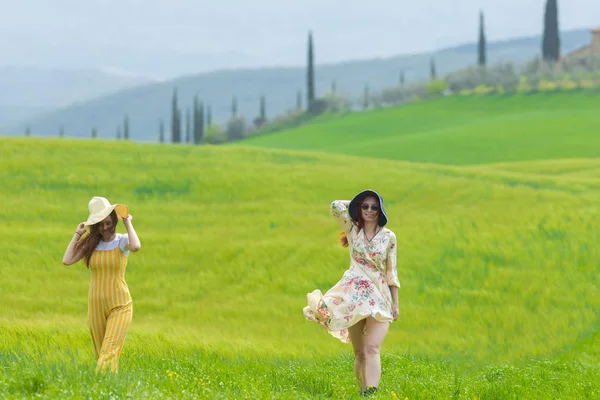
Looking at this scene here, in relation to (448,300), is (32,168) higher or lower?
higher

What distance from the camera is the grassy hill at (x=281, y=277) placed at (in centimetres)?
1229

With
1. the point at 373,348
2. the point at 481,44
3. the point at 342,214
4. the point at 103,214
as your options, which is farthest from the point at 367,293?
the point at 481,44

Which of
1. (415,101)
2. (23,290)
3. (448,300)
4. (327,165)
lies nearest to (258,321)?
(448,300)

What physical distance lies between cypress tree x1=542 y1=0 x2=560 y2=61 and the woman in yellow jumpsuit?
316ft

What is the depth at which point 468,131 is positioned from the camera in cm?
7062

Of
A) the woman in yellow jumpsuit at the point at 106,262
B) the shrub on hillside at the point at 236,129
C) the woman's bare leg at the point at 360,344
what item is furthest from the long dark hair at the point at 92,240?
the shrub on hillside at the point at 236,129

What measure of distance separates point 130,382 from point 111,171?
24.8m

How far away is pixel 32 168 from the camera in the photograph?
3269 cm

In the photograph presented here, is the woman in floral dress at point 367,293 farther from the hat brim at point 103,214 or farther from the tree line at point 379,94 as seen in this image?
the tree line at point 379,94

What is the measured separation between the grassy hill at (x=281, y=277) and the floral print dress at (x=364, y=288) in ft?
3.22

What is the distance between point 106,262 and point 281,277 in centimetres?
1075

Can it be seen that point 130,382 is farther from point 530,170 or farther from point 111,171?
point 530,170

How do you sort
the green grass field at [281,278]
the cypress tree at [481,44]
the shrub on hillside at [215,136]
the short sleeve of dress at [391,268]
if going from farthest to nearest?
1. the shrub on hillside at [215,136]
2. the cypress tree at [481,44]
3. the green grass field at [281,278]
4. the short sleeve of dress at [391,268]

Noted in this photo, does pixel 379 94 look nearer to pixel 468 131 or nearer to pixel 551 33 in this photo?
pixel 551 33
